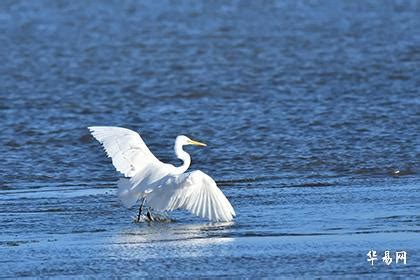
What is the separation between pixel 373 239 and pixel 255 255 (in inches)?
39.2

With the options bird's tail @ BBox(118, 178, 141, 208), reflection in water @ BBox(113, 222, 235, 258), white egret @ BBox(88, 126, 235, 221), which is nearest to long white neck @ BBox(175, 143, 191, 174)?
white egret @ BBox(88, 126, 235, 221)

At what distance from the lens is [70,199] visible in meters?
12.2

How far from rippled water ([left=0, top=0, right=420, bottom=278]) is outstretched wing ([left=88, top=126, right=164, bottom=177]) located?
15.1 inches

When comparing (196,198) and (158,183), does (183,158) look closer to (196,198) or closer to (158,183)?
(158,183)

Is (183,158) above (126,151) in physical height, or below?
below

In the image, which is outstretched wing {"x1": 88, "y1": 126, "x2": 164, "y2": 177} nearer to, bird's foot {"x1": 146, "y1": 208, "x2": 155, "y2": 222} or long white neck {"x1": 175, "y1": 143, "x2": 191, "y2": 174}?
long white neck {"x1": 175, "y1": 143, "x2": 191, "y2": 174}

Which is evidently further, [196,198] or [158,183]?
[158,183]

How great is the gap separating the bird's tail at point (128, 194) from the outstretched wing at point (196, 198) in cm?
23

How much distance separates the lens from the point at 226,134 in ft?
52.6

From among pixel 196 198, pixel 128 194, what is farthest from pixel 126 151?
pixel 196 198

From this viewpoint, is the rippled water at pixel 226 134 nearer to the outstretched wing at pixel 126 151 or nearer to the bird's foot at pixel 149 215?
the bird's foot at pixel 149 215

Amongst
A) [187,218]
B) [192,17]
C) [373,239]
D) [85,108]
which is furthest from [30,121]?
[192,17]

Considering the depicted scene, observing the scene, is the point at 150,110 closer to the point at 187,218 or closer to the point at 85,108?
the point at 85,108

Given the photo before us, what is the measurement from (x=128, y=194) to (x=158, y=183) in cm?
28
